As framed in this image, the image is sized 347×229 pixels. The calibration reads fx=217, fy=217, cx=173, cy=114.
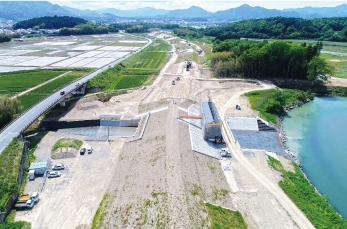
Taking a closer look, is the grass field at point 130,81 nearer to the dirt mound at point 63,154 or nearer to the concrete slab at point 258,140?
the dirt mound at point 63,154

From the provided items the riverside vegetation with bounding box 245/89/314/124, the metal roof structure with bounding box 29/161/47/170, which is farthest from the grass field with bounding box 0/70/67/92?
the riverside vegetation with bounding box 245/89/314/124

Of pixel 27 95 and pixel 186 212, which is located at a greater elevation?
pixel 27 95

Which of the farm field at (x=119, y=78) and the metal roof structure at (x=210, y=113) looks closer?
the metal roof structure at (x=210, y=113)

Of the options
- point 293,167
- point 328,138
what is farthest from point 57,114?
point 328,138

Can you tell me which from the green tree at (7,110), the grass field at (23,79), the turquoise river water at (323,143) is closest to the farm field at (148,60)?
the grass field at (23,79)

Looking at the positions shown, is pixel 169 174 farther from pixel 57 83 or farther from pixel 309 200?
pixel 57 83

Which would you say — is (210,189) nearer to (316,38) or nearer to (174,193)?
(174,193)

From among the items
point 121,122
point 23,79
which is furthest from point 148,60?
point 121,122
